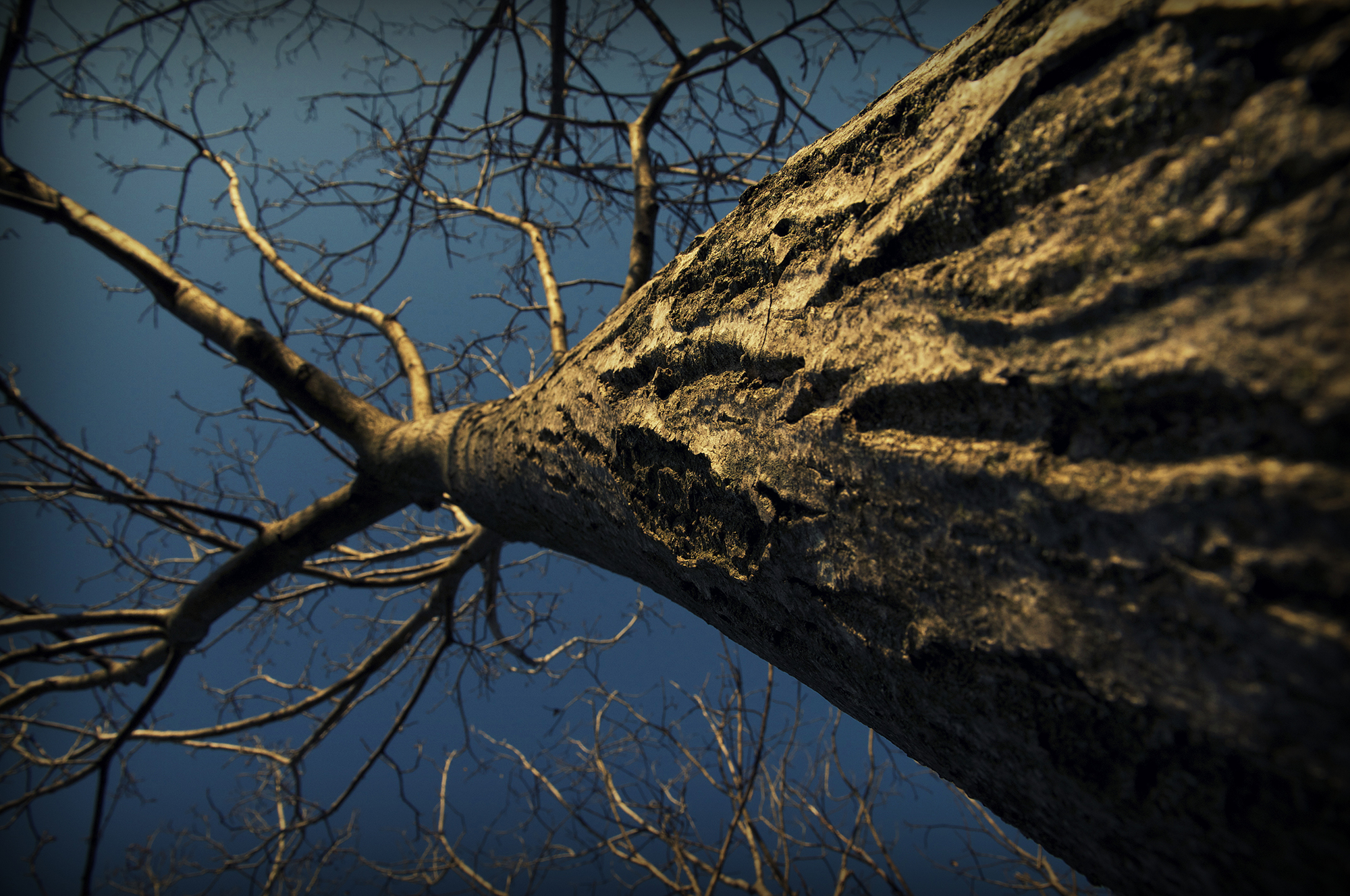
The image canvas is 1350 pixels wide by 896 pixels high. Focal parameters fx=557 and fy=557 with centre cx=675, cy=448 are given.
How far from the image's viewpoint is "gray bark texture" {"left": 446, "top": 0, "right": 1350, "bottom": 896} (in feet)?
0.77

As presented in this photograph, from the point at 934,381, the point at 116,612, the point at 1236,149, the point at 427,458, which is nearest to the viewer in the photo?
the point at 1236,149

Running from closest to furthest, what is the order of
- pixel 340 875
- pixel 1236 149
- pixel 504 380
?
pixel 1236 149
pixel 340 875
pixel 504 380

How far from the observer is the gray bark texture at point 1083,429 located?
23cm

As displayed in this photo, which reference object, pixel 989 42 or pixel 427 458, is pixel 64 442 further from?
pixel 989 42

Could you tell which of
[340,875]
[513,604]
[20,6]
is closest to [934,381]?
[20,6]

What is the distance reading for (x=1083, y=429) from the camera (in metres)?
0.30

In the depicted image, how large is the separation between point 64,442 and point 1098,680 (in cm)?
224

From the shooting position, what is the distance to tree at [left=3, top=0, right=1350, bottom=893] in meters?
0.24

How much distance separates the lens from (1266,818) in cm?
27

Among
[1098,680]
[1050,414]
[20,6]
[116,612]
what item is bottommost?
[1098,680]

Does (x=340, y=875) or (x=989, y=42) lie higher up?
(x=989, y=42)

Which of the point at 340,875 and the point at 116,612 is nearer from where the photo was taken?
the point at 116,612

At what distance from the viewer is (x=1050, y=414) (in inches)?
12.3

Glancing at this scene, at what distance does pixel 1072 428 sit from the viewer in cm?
30
